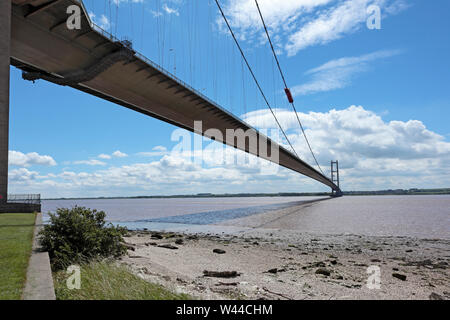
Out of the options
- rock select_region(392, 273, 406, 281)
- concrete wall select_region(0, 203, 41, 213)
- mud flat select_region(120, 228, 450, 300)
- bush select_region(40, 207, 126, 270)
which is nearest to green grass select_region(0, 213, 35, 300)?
bush select_region(40, 207, 126, 270)

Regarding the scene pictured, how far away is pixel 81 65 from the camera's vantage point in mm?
25531

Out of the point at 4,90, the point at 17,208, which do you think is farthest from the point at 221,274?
the point at 17,208

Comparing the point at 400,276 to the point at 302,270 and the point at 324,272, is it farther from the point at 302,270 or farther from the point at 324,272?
the point at 302,270

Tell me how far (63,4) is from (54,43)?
3583 millimetres

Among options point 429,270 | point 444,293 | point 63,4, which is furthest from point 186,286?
point 63,4

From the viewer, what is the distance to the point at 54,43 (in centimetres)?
2223

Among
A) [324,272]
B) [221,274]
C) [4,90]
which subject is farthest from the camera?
[4,90]

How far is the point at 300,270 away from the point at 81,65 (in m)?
24.4

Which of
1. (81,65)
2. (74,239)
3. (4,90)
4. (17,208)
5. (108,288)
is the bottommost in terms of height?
(17,208)

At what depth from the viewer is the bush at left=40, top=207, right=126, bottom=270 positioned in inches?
292

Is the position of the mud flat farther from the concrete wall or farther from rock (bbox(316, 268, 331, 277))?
the concrete wall

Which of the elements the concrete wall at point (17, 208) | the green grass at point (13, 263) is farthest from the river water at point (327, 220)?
the concrete wall at point (17, 208)

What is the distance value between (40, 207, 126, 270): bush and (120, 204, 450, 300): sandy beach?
99cm
